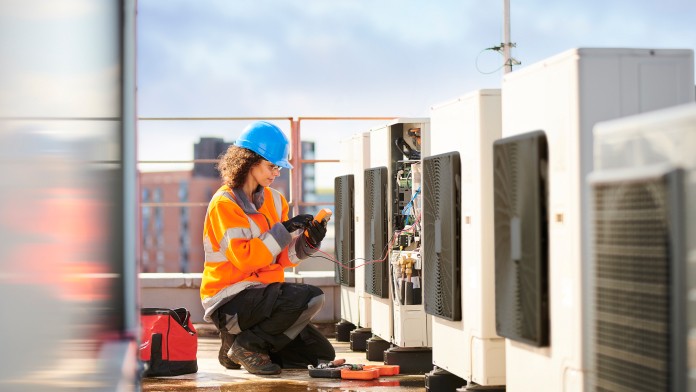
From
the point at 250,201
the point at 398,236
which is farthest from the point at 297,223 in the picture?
the point at 398,236

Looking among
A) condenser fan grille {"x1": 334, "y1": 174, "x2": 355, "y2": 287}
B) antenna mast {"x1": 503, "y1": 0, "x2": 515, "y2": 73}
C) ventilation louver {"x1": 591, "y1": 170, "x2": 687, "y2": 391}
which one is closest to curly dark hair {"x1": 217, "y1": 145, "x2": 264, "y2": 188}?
condenser fan grille {"x1": 334, "y1": 174, "x2": 355, "y2": 287}

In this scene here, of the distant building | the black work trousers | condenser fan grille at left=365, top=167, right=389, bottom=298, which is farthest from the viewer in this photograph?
the distant building

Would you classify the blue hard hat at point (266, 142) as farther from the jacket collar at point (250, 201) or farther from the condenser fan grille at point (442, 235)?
the condenser fan grille at point (442, 235)

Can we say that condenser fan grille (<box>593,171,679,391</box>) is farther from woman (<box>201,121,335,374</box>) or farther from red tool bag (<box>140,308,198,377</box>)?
red tool bag (<box>140,308,198,377</box>)

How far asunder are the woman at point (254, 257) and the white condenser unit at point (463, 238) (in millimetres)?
1210

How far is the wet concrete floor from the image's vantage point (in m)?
5.97

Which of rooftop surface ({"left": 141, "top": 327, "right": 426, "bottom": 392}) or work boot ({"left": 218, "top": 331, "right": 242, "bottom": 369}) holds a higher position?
work boot ({"left": 218, "top": 331, "right": 242, "bottom": 369})

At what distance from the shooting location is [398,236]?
270 inches

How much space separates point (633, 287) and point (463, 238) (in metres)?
3.48

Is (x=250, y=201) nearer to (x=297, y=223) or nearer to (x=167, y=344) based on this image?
(x=297, y=223)

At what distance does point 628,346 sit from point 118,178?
1023mm

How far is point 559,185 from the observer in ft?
12.4

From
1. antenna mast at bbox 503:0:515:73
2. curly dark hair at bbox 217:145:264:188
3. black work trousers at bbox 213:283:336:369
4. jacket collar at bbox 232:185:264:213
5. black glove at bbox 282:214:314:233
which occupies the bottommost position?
black work trousers at bbox 213:283:336:369

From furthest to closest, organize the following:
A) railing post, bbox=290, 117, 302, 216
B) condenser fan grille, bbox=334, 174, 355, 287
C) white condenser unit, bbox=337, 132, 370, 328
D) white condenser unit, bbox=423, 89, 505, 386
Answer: railing post, bbox=290, 117, 302, 216
condenser fan grille, bbox=334, 174, 355, 287
white condenser unit, bbox=337, 132, 370, 328
white condenser unit, bbox=423, 89, 505, 386
